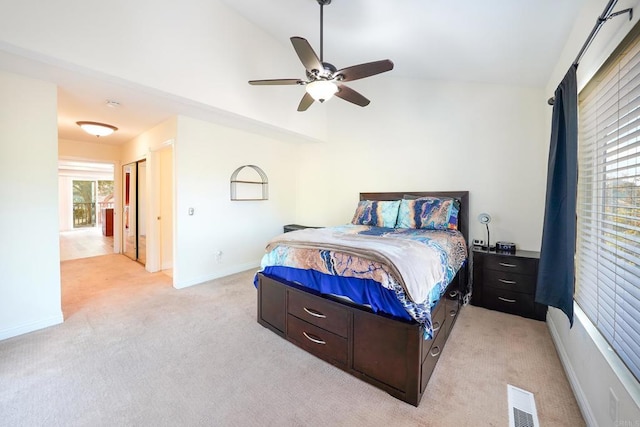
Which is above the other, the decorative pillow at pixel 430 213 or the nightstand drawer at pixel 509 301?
the decorative pillow at pixel 430 213

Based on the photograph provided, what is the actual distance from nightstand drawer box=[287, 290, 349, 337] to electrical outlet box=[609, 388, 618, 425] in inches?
53.2

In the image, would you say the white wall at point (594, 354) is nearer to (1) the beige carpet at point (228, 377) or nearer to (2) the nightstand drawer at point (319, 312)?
(1) the beige carpet at point (228, 377)

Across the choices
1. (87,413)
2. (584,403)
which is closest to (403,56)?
(584,403)

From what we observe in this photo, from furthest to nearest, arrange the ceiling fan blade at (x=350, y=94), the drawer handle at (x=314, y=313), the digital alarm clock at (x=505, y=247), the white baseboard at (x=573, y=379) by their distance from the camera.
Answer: the digital alarm clock at (x=505, y=247), the ceiling fan blade at (x=350, y=94), the drawer handle at (x=314, y=313), the white baseboard at (x=573, y=379)

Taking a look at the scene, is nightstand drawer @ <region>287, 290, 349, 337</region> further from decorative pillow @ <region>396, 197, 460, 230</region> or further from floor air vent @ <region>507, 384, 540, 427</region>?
decorative pillow @ <region>396, 197, 460, 230</region>

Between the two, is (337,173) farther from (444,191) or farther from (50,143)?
(50,143)

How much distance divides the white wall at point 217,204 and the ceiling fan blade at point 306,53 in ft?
7.30

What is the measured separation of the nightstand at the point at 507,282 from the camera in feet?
9.18

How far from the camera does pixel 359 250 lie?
1.87 meters

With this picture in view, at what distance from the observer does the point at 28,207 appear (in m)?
2.46

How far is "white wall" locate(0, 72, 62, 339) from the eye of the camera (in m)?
2.34

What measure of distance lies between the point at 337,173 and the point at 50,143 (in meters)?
3.75

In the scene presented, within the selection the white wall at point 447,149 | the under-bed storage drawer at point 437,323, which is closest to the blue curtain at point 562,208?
the under-bed storage drawer at point 437,323

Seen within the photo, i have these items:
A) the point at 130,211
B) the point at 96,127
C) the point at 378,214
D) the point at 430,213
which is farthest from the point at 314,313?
the point at 130,211
